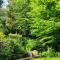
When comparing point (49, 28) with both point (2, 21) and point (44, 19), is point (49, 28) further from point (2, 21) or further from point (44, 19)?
point (2, 21)

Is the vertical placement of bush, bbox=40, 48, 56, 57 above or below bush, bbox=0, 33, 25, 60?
below

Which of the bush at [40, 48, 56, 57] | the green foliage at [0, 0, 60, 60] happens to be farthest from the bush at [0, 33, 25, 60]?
the bush at [40, 48, 56, 57]

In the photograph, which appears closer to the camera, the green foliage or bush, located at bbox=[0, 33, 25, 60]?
bush, located at bbox=[0, 33, 25, 60]

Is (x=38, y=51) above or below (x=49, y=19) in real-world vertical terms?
below

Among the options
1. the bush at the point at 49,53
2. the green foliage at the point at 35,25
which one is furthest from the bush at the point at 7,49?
the bush at the point at 49,53

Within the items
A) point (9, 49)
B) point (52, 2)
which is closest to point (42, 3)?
point (52, 2)

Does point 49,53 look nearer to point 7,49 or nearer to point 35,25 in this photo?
point 35,25

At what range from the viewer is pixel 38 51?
96.1 feet

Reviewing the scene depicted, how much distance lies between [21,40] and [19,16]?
3.19 meters

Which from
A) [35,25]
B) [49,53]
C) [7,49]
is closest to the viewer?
[7,49]

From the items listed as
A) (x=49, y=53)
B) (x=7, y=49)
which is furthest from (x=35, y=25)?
(x=7, y=49)

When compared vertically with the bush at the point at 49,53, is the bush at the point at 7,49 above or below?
above

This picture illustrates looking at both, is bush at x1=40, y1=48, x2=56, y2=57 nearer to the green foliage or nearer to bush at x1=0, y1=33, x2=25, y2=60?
the green foliage

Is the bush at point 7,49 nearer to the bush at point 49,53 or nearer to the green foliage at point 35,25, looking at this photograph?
the green foliage at point 35,25
